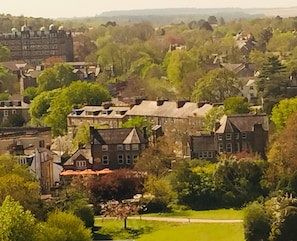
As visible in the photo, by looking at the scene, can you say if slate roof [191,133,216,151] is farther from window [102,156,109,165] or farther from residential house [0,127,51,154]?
residential house [0,127,51,154]

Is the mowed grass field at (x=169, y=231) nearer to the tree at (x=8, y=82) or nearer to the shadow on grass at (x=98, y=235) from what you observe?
the shadow on grass at (x=98, y=235)

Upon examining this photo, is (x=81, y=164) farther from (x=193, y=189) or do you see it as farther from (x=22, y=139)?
(x=193, y=189)

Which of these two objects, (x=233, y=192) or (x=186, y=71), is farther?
(x=186, y=71)

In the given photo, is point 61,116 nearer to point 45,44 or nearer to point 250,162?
point 250,162

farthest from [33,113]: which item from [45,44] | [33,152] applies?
[45,44]

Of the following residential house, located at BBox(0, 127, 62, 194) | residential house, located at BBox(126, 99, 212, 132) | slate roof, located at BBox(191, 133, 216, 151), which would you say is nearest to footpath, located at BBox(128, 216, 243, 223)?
residential house, located at BBox(0, 127, 62, 194)

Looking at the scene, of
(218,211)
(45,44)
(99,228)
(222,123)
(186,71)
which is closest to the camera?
(99,228)
